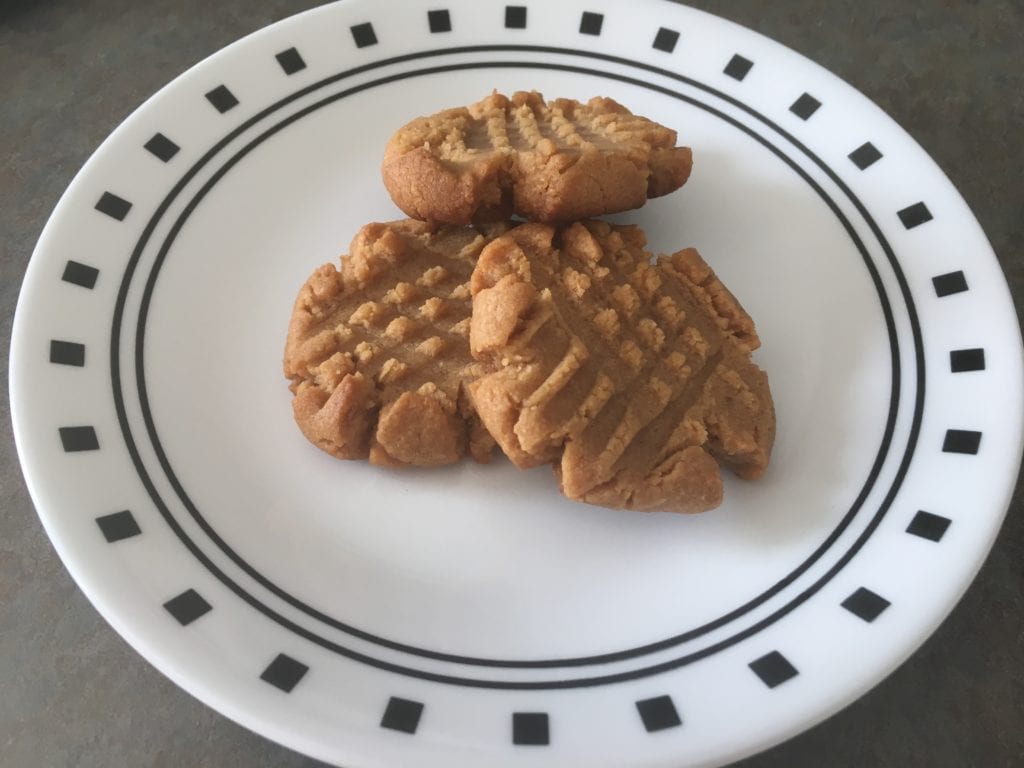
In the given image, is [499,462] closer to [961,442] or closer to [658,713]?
[658,713]

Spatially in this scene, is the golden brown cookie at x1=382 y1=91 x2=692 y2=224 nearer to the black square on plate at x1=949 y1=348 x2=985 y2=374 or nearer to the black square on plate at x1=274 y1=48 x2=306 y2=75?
the black square on plate at x1=274 y1=48 x2=306 y2=75

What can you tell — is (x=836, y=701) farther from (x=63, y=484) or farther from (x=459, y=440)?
(x=63, y=484)

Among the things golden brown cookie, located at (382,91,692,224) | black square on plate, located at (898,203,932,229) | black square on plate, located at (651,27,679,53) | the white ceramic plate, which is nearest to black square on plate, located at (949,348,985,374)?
the white ceramic plate

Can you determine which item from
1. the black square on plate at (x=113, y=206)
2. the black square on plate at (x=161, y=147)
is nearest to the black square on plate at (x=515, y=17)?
the black square on plate at (x=161, y=147)

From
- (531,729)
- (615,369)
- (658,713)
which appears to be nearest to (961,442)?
(615,369)

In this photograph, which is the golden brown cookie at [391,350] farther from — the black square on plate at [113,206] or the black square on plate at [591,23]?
the black square on plate at [591,23]

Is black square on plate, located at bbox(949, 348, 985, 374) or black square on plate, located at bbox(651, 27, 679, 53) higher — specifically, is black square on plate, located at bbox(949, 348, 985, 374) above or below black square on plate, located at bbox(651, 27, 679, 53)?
below

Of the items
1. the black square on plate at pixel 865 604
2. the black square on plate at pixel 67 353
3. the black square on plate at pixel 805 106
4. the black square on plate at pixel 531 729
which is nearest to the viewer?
the black square on plate at pixel 531 729
